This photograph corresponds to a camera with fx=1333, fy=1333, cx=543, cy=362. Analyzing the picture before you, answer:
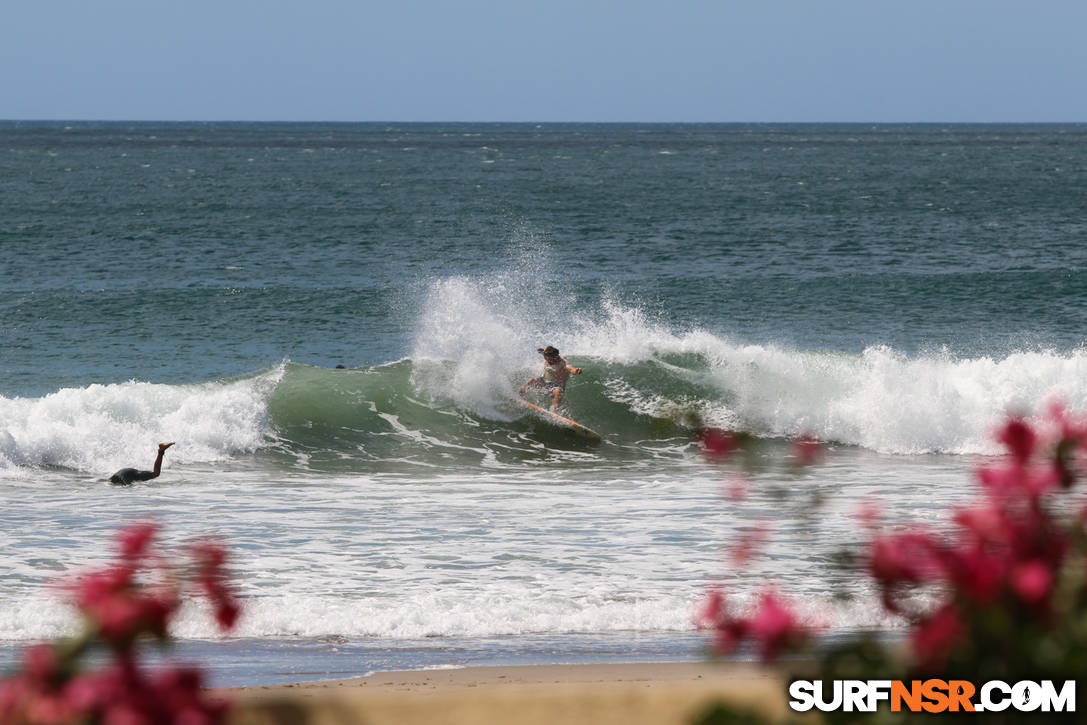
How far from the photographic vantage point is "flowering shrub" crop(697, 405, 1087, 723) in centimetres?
255

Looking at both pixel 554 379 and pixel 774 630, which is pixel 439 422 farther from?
pixel 774 630

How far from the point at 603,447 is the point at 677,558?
25.7 feet

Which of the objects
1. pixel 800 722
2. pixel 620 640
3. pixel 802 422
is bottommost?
pixel 802 422

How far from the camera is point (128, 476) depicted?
1605cm

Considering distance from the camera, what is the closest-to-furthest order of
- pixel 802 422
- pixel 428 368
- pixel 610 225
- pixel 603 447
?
pixel 603 447, pixel 802 422, pixel 428 368, pixel 610 225

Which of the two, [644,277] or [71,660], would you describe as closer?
[71,660]

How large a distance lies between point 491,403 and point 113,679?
1883cm

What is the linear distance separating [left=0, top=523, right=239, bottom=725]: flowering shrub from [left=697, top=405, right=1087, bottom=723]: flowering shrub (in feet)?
3.60

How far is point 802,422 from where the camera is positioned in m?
21.2

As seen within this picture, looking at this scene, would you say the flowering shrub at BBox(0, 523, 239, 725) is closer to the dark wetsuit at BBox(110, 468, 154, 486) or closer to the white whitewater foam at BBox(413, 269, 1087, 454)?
the dark wetsuit at BBox(110, 468, 154, 486)

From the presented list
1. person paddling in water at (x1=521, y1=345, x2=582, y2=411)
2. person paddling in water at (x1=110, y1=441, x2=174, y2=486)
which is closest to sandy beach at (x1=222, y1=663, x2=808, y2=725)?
person paddling in water at (x1=110, y1=441, x2=174, y2=486)

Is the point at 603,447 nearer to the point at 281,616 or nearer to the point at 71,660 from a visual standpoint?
the point at 281,616

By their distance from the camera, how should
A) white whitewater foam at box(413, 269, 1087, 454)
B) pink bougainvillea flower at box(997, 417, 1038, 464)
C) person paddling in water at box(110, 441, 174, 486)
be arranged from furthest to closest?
white whitewater foam at box(413, 269, 1087, 454)
person paddling in water at box(110, 441, 174, 486)
pink bougainvillea flower at box(997, 417, 1038, 464)

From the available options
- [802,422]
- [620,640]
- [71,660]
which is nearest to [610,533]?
[620,640]
